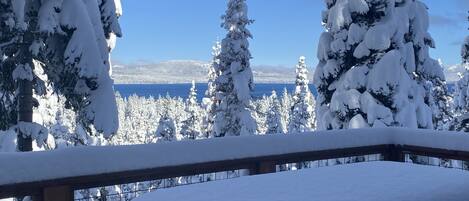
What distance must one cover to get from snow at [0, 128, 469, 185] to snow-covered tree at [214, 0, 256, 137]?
741 inches

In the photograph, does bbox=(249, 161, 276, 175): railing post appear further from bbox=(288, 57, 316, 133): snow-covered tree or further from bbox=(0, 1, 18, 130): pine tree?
bbox=(288, 57, 316, 133): snow-covered tree

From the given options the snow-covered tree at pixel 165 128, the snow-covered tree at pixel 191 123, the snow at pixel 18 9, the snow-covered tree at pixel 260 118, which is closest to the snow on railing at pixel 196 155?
the snow at pixel 18 9

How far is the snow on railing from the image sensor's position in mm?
4094

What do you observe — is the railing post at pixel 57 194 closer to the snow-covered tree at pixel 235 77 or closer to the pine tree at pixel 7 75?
the pine tree at pixel 7 75

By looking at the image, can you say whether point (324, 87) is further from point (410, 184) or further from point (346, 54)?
Result: point (410, 184)

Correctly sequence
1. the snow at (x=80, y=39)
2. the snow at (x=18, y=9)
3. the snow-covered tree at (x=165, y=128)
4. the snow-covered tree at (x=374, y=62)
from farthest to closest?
the snow-covered tree at (x=165, y=128) < the snow-covered tree at (x=374, y=62) < the snow at (x=80, y=39) < the snow at (x=18, y=9)

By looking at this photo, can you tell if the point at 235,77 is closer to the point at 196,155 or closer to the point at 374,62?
the point at 374,62

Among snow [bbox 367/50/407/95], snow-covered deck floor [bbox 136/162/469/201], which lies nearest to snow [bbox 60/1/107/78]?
A: snow [bbox 367/50/407/95]

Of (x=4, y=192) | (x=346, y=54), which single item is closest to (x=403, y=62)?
(x=346, y=54)

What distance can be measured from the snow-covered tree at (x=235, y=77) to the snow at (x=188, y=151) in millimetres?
18822

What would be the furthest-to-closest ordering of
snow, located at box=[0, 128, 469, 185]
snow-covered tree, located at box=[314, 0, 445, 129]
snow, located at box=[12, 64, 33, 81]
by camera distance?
snow-covered tree, located at box=[314, 0, 445, 129]
snow, located at box=[12, 64, 33, 81]
snow, located at box=[0, 128, 469, 185]

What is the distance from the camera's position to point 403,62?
557 inches

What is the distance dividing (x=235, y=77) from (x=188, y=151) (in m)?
20.8

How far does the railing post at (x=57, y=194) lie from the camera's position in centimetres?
421
